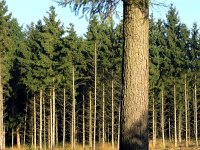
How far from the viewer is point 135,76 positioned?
288 inches

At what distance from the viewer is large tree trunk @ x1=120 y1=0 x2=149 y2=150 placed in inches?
282

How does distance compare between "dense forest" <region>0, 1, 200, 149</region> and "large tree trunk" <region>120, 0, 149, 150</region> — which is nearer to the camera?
"large tree trunk" <region>120, 0, 149, 150</region>

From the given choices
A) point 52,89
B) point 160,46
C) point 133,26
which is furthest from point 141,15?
point 160,46

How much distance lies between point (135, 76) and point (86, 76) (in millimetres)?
48293

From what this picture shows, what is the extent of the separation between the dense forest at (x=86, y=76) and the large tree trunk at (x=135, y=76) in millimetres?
37823

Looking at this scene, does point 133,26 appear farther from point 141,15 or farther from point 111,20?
point 111,20

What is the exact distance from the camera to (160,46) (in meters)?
57.8

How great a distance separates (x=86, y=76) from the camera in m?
55.6

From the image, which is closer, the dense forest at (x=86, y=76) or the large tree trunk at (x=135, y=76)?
the large tree trunk at (x=135, y=76)

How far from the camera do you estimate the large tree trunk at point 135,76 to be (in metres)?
7.16

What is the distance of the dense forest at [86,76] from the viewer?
157 ft

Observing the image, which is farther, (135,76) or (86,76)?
(86,76)

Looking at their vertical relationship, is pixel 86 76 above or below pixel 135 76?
above

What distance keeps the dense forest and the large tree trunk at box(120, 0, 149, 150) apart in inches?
1489
